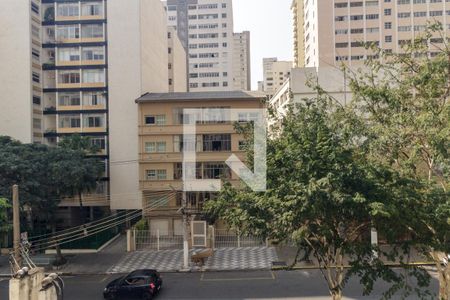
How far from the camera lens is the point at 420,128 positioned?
864 centimetres

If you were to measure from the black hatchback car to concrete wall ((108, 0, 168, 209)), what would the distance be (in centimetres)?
1308

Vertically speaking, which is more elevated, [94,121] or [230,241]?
[94,121]

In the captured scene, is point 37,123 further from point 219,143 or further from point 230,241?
point 230,241

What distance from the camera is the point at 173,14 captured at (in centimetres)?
8000

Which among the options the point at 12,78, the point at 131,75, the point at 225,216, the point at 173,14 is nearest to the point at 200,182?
the point at 131,75

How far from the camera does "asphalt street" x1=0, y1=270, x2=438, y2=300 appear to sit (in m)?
14.0

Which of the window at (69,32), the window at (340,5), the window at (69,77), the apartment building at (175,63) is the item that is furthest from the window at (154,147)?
the window at (340,5)

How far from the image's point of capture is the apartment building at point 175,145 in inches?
994

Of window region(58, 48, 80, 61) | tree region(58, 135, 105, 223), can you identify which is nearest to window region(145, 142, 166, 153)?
tree region(58, 135, 105, 223)

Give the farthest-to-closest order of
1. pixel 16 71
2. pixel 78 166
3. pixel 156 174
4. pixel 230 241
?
pixel 16 71 < pixel 156 174 < pixel 230 241 < pixel 78 166

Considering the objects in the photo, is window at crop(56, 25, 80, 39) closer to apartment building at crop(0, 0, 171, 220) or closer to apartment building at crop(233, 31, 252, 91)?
apartment building at crop(0, 0, 171, 220)

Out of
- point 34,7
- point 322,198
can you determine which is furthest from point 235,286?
point 34,7

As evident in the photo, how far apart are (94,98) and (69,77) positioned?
2.21 meters

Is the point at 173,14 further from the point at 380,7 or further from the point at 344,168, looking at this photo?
the point at 344,168
